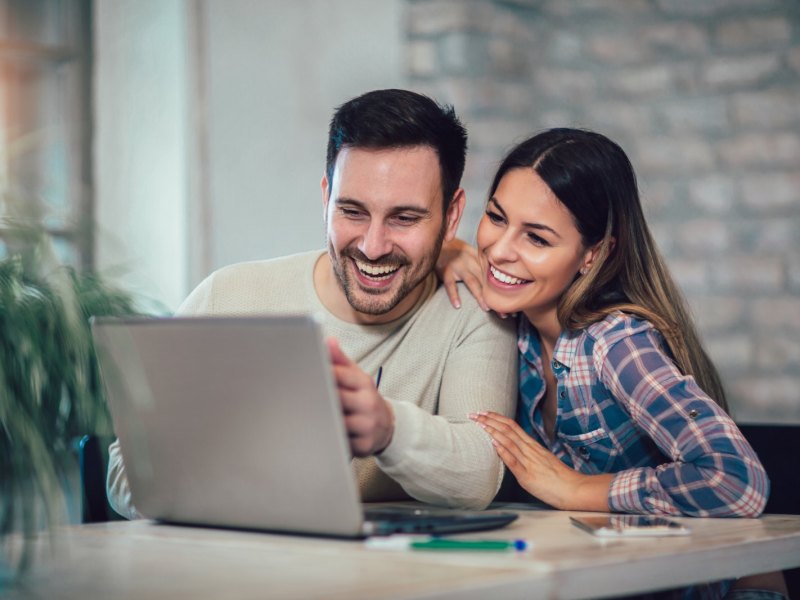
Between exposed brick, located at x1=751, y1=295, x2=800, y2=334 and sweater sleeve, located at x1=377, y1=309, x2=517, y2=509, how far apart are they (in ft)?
4.92

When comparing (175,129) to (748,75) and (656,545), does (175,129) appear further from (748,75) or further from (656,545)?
(656,545)

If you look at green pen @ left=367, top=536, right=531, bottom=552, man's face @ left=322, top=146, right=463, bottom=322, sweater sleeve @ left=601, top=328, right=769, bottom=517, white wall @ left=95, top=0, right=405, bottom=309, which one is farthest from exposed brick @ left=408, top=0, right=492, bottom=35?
green pen @ left=367, top=536, right=531, bottom=552

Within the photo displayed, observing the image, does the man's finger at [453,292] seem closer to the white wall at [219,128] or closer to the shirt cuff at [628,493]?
the shirt cuff at [628,493]

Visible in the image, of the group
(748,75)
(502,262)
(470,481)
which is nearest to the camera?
(470,481)

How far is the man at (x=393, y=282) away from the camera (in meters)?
1.85

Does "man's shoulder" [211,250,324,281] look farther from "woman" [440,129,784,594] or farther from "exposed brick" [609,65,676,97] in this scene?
"exposed brick" [609,65,676,97]

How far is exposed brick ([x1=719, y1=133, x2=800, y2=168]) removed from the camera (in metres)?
3.19

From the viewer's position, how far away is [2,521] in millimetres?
910

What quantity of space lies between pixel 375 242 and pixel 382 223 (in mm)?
38

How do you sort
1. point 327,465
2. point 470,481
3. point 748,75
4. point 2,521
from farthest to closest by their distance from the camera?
point 748,75, point 470,481, point 327,465, point 2,521

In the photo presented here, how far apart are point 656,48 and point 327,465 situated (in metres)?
2.55

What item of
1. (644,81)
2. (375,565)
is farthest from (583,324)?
(644,81)

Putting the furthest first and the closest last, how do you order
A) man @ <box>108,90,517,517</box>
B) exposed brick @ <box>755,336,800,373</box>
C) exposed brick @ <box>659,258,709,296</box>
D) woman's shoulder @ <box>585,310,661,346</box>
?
1. exposed brick @ <box>659,258,709,296</box>
2. exposed brick @ <box>755,336,800,373</box>
3. man @ <box>108,90,517,517</box>
4. woman's shoulder @ <box>585,310,661,346</box>

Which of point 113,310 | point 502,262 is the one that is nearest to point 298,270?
point 502,262
